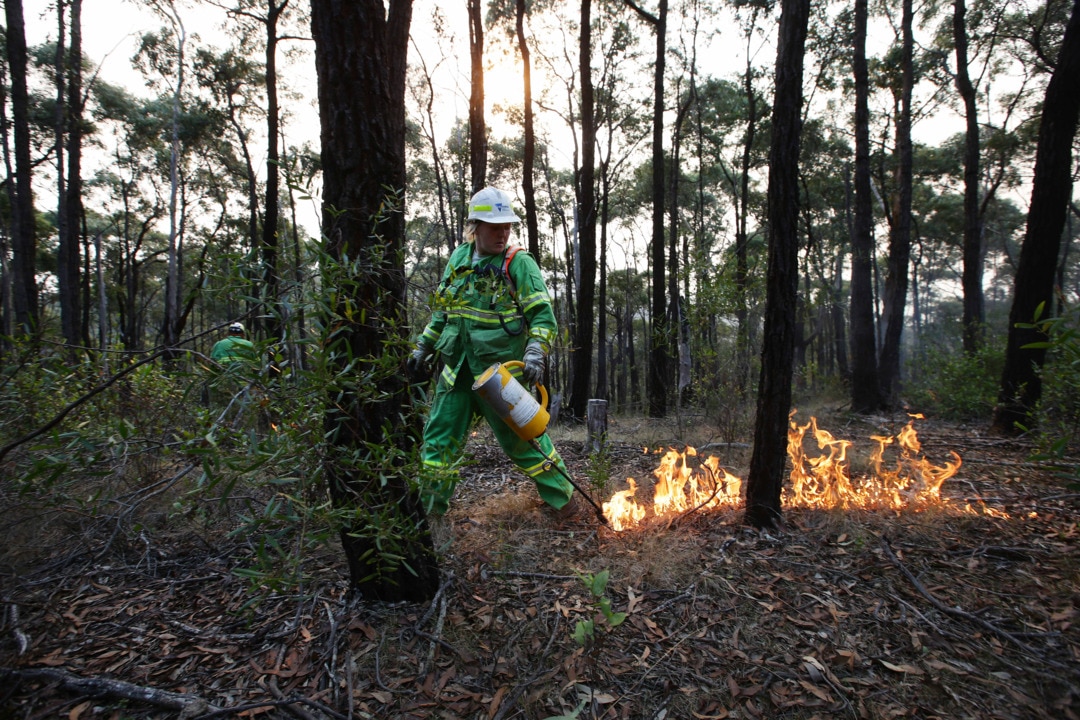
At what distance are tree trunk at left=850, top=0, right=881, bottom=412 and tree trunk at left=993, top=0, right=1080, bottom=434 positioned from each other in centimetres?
256

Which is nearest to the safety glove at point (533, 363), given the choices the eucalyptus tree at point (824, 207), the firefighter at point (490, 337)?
the firefighter at point (490, 337)

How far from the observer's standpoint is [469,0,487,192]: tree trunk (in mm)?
7742

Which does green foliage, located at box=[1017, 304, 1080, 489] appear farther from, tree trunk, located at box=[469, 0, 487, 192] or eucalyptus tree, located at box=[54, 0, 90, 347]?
eucalyptus tree, located at box=[54, 0, 90, 347]

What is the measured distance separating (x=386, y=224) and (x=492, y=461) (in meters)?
3.23

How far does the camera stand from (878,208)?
2170 centimetres

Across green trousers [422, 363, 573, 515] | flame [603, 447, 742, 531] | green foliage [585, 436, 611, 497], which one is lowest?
flame [603, 447, 742, 531]

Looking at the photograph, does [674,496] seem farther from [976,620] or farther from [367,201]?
[367,201]

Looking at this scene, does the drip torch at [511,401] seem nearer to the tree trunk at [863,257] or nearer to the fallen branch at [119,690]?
the fallen branch at [119,690]

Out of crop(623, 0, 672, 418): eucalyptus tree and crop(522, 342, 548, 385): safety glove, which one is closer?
crop(522, 342, 548, 385): safety glove

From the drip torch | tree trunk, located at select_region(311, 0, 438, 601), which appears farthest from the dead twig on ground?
tree trunk, located at select_region(311, 0, 438, 601)

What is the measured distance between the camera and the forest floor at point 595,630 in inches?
68.7

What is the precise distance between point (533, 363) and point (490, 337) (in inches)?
13.4

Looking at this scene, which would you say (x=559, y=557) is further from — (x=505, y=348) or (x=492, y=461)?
(x=492, y=461)

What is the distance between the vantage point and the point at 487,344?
3.01m
